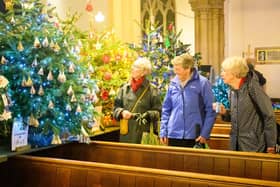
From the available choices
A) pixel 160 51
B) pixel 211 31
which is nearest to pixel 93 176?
pixel 160 51

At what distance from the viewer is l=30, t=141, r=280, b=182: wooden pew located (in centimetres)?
255

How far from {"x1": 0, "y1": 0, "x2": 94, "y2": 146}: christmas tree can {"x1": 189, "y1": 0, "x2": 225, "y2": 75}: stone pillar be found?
7.34 meters

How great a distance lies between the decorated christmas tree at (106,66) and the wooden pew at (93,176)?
4.81 ft

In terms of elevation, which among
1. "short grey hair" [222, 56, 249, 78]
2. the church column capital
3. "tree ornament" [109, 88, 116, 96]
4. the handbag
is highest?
the church column capital

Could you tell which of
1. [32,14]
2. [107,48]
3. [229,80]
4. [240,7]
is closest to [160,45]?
[107,48]

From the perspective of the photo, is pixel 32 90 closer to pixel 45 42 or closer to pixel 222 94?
pixel 45 42

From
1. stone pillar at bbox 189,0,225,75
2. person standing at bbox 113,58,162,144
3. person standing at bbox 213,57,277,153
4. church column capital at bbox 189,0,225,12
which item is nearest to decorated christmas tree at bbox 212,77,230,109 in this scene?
person standing at bbox 213,57,277,153

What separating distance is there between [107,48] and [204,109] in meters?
1.42

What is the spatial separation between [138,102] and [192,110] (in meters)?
0.56

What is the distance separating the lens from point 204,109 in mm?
3400

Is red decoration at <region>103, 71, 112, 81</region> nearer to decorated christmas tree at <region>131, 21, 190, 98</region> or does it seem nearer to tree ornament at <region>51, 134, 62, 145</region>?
decorated christmas tree at <region>131, 21, 190, 98</region>

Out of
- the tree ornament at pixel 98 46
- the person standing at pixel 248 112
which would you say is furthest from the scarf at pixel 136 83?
the person standing at pixel 248 112

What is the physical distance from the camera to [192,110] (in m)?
3.35

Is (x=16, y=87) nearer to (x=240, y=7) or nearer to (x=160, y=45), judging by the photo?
(x=160, y=45)
